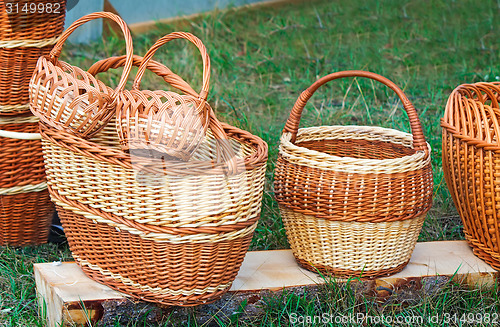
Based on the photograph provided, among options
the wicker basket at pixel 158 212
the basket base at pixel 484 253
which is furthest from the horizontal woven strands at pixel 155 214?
the basket base at pixel 484 253

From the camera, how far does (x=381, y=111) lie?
317 cm

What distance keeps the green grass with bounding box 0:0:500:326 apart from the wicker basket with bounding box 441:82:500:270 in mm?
193

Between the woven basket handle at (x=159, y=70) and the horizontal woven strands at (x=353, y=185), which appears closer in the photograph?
the woven basket handle at (x=159, y=70)

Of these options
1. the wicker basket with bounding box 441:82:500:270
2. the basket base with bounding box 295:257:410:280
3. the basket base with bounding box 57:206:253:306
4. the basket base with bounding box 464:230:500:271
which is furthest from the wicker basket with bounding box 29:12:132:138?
the basket base with bounding box 464:230:500:271

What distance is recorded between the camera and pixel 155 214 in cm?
141

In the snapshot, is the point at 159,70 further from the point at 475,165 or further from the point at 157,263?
the point at 475,165

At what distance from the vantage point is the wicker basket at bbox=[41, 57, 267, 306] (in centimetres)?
139

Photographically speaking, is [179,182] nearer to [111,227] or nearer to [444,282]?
[111,227]

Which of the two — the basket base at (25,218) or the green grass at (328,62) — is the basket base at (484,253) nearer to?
the green grass at (328,62)

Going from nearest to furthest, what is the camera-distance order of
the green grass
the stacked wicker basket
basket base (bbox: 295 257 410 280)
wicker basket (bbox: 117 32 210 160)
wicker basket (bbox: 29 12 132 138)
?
wicker basket (bbox: 117 32 210 160)
wicker basket (bbox: 29 12 132 138)
basket base (bbox: 295 257 410 280)
the stacked wicker basket
the green grass

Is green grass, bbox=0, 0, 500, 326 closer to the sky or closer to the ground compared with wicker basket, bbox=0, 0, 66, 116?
closer to the ground

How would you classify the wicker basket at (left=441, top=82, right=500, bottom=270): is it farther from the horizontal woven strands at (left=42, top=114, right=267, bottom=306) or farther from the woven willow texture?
the horizontal woven strands at (left=42, top=114, right=267, bottom=306)

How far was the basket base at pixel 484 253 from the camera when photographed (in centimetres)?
188

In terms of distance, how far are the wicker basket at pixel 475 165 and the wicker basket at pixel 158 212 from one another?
69 cm
